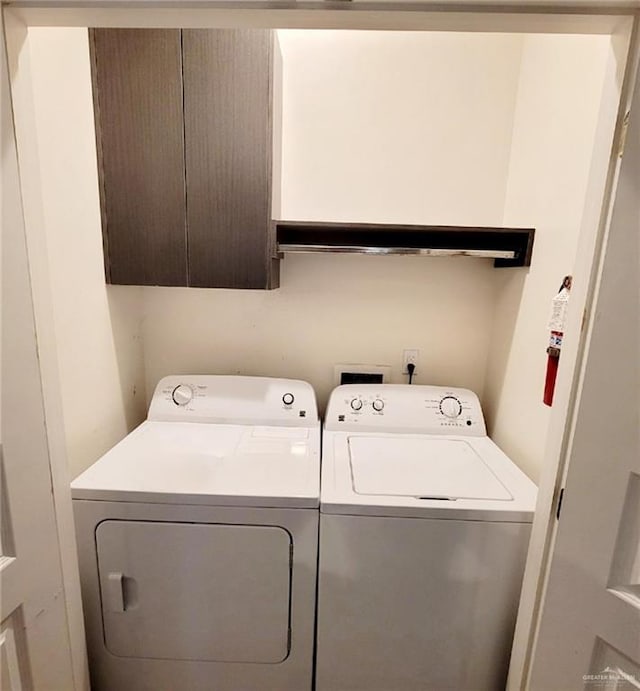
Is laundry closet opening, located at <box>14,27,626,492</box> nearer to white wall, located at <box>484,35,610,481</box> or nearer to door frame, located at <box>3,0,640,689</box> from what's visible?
white wall, located at <box>484,35,610,481</box>

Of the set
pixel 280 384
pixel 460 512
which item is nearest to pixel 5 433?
pixel 280 384

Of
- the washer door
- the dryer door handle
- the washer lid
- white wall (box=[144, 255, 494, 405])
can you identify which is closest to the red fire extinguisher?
the washer lid

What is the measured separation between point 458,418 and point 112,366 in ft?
4.68

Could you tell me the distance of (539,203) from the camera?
138 centimetres

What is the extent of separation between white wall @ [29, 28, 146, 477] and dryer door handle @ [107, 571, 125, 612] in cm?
35

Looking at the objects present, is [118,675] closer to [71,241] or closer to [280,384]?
[280,384]

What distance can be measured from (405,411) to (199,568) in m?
0.93

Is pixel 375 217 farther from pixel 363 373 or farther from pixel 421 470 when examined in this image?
pixel 421 470

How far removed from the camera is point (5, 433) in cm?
76

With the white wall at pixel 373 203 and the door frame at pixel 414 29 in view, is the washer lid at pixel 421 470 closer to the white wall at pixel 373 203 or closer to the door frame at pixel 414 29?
the door frame at pixel 414 29

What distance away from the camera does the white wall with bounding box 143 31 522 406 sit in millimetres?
1559

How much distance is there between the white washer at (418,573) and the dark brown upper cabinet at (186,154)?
839 mm

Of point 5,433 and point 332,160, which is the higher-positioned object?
point 332,160

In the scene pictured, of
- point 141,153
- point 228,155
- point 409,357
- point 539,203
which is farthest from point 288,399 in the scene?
point 539,203
